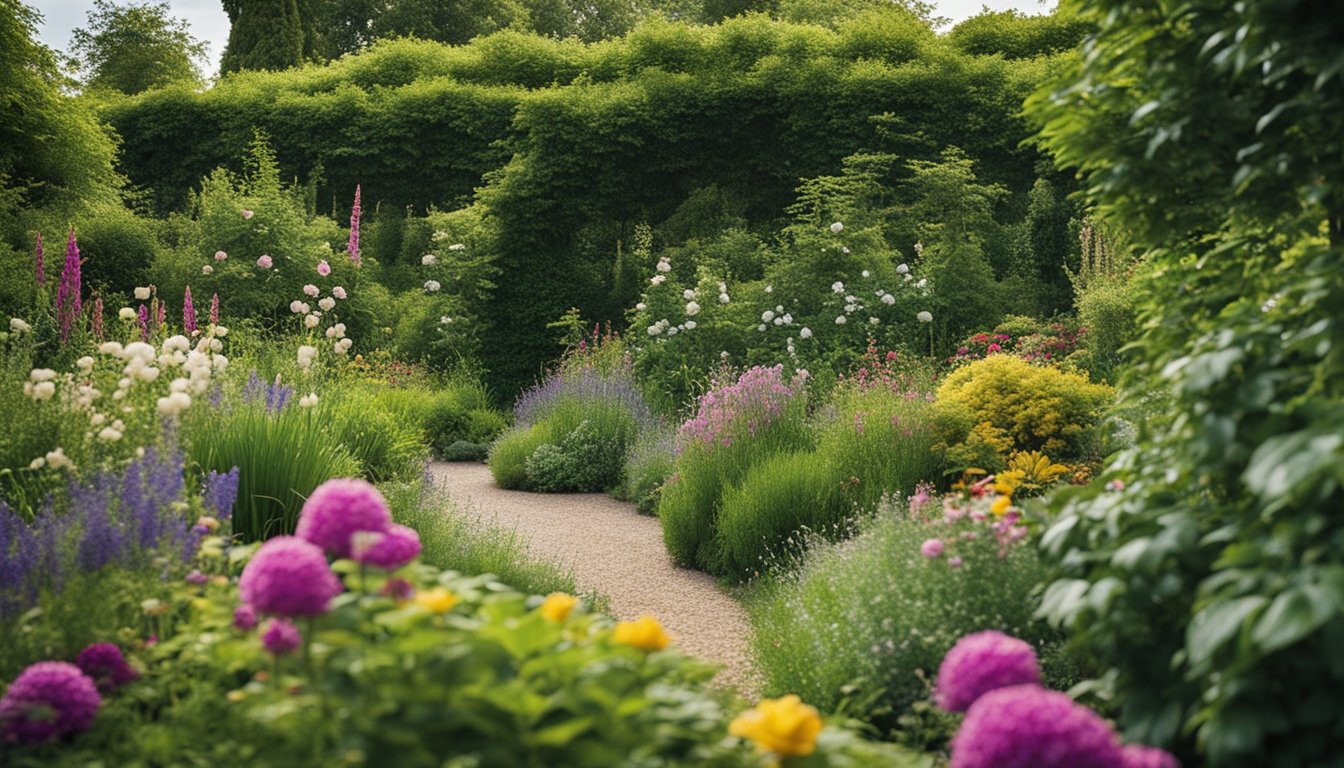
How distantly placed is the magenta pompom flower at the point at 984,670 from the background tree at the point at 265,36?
80.7ft

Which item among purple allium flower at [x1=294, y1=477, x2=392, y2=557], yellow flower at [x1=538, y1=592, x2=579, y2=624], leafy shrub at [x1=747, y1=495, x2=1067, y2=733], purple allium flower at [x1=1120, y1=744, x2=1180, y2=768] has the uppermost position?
purple allium flower at [x1=294, y1=477, x2=392, y2=557]

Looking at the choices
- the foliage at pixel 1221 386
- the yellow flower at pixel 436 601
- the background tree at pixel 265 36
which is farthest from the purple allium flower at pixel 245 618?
the background tree at pixel 265 36

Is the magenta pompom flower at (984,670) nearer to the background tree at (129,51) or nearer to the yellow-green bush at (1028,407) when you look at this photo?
the yellow-green bush at (1028,407)

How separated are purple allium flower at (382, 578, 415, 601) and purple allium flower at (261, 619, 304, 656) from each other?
0.52 ft

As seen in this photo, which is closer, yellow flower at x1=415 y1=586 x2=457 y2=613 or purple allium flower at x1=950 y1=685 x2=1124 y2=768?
purple allium flower at x1=950 y1=685 x2=1124 y2=768

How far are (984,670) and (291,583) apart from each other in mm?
1201

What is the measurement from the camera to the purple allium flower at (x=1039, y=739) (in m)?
1.53

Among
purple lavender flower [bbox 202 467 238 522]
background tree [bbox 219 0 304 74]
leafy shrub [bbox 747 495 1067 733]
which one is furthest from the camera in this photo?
background tree [bbox 219 0 304 74]

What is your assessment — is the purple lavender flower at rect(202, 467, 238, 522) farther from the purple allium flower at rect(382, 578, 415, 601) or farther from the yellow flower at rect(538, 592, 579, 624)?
the yellow flower at rect(538, 592, 579, 624)

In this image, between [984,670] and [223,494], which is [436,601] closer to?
[984,670]

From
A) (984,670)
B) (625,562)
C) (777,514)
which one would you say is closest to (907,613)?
(984,670)

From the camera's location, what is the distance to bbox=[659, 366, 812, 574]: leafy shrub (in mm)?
6078

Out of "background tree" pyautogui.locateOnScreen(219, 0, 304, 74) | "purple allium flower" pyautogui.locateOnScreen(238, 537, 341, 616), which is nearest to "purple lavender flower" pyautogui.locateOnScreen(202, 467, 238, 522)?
"purple allium flower" pyautogui.locateOnScreen(238, 537, 341, 616)

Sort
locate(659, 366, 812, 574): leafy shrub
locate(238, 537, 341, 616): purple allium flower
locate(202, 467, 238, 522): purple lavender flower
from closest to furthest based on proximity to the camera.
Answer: locate(238, 537, 341, 616): purple allium flower
locate(202, 467, 238, 522): purple lavender flower
locate(659, 366, 812, 574): leafy shrub
